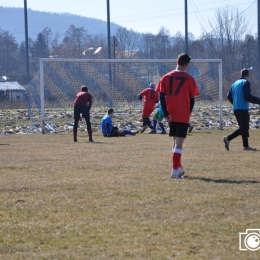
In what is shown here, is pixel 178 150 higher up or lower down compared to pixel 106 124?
higher up

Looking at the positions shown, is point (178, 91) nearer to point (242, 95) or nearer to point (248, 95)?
point (248, 95)

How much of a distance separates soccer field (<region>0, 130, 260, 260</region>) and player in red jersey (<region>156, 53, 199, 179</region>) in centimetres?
46

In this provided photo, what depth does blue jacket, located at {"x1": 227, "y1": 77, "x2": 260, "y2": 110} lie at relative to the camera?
1391 cm

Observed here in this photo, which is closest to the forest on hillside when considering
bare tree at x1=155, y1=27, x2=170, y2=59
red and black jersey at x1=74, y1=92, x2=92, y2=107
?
bare tree at x1=155, y1=27, x2=170, y2=59

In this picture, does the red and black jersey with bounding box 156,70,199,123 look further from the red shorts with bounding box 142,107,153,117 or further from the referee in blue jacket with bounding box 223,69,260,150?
the red shorts with bounding box 142,107,153,117

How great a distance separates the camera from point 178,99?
31.4ft

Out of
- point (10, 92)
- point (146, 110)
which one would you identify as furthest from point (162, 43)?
point (146, 110)

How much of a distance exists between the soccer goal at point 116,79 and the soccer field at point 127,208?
47.1 ft

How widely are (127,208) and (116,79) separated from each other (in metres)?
20.7

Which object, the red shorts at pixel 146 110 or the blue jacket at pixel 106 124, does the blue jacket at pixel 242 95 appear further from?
the red shorts at pixel 146 110

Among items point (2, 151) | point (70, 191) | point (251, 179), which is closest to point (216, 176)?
point (251, 179)

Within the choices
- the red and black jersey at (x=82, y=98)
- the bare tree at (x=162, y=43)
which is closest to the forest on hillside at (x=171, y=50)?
the bare tree at (x=162, y=43)

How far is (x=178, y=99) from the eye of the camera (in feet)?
31.4

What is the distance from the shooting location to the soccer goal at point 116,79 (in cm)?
2678
